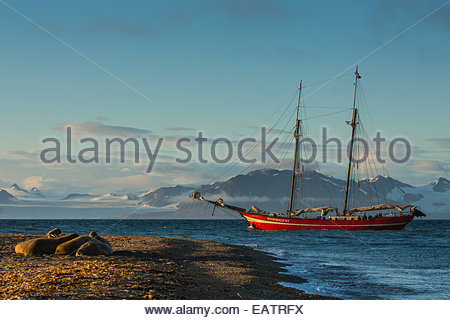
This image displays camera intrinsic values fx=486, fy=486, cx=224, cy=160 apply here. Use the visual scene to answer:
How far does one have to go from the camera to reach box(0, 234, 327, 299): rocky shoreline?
656 inches

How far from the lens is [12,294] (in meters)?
15.4

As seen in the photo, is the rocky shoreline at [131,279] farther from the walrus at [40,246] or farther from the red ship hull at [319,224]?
the red ship hull at [319,224]

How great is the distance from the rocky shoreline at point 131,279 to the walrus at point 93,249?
673mm

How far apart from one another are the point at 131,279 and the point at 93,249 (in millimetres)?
9141

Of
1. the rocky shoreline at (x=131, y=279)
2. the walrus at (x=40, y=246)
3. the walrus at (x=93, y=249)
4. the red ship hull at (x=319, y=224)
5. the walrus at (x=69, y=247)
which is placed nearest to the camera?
the rocky shoreline at (x=131, y=279)

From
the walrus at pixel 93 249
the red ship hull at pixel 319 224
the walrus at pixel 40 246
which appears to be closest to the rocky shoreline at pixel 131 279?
the walrus at pixel 93 249

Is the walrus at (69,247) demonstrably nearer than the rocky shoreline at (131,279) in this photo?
No

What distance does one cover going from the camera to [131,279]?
1967cm

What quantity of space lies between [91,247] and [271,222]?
268 feet

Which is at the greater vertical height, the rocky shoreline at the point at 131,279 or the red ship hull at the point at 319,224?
the rocky shoreline at the point at 131,279

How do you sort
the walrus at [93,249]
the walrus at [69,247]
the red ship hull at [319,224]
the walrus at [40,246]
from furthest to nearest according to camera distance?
the red ship hull at [319,224] → the walrus at [40,246] → the walrus at [69,247] → the walrus at [93,249]

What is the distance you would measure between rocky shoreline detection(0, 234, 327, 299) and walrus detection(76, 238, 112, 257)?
67cm

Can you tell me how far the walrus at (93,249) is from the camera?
27672mm

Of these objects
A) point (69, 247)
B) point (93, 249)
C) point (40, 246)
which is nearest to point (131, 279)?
point (93, 249)
